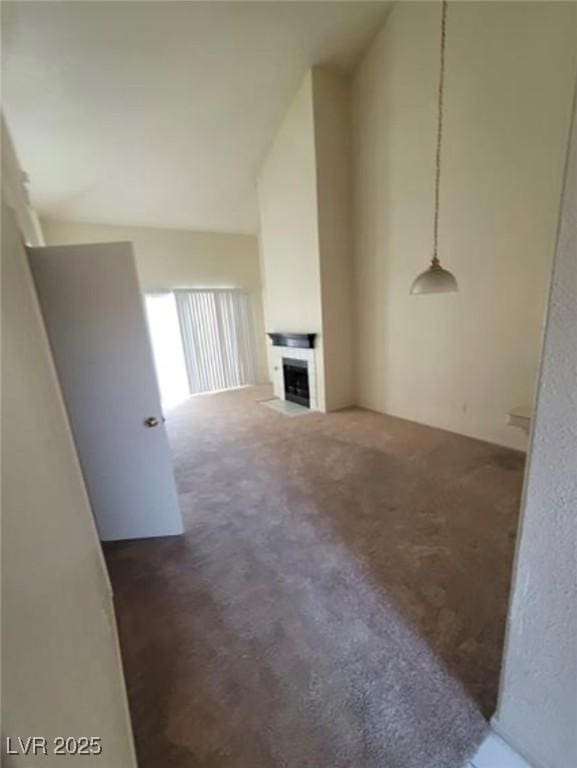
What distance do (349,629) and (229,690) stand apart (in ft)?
2.00

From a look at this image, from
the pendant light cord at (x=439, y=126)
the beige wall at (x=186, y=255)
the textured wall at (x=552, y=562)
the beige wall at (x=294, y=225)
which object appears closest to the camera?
the textured wall at (x=552, y=562)

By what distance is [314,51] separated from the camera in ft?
13.6

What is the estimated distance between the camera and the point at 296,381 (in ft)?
19.5

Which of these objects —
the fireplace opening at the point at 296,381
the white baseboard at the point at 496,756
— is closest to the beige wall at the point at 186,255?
the fireplace opening at the point at 296,381

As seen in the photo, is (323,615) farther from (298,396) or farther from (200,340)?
(200,340)

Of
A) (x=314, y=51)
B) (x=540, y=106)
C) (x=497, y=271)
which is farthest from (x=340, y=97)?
(x=497, y=271)

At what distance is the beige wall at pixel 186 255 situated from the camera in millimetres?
5945

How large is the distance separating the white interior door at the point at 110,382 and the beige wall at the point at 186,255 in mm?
4168

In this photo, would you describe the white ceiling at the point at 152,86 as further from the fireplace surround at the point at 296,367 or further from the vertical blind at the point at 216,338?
the fireplace surround at the point at 296,367

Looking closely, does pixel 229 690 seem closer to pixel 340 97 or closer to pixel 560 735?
pixel 560 735

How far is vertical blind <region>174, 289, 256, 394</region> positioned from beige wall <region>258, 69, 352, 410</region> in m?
1.93

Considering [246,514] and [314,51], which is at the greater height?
[314,51]

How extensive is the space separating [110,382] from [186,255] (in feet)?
17.4

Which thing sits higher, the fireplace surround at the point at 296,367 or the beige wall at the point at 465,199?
the beige wall at the point at 465,199
